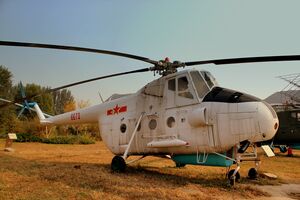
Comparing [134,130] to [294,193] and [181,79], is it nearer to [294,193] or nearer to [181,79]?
[181,79]

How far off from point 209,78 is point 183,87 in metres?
0.85

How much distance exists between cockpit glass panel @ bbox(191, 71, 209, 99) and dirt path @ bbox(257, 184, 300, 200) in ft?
10.3

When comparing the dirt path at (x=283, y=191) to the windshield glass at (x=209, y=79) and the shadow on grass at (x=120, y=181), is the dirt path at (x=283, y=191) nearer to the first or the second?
the shadow on grass at (x=120, y=181)

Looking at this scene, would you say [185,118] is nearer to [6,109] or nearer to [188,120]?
[188,120]

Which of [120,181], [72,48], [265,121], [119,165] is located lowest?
[120,181]

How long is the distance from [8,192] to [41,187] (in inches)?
31.4

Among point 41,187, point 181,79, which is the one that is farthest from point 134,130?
point 41,187

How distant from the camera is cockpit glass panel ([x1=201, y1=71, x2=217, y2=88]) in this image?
911 cm

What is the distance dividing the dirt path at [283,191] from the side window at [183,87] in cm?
341

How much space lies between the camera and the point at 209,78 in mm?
9195

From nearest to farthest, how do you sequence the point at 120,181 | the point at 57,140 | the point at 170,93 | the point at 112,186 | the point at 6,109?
1. the point at 112,186
2. the point at 120,181
3. the point at 170,93
4. the point at 57,140
5. the point at 6,109

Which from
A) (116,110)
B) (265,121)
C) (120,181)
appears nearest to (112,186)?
(120,181)

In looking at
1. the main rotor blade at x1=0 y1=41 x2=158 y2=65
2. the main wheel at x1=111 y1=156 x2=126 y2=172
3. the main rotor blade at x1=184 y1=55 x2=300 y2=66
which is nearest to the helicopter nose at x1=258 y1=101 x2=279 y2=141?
the main rotor blade at x1=184 y1=55 x2=300 y2=66

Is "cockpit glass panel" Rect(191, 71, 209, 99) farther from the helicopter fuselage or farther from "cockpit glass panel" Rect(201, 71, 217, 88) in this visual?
"cockpit glass panel" Rect(201, 71, 217, 88)
